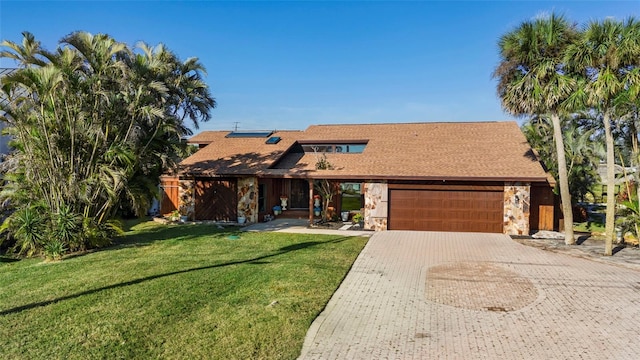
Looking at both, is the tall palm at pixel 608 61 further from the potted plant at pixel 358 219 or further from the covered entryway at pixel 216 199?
the covered entryway at pixel 216 199

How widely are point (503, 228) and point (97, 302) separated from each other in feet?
49.1

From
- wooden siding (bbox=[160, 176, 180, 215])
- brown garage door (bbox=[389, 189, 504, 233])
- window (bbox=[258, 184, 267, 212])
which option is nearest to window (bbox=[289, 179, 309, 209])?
window (bbox=[258, 184, 267, 212])

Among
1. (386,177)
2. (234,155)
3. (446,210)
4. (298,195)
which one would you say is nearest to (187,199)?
(234,155)

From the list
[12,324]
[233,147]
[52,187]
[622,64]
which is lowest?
[12,324]

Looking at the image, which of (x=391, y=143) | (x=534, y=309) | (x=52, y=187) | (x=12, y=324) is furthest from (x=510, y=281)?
(x=52, y=187)

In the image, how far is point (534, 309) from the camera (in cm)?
794

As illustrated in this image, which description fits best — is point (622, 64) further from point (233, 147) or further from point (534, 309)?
point (233, 147)

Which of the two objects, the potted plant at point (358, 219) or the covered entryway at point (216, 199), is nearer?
the potted plant at point (358, 219)

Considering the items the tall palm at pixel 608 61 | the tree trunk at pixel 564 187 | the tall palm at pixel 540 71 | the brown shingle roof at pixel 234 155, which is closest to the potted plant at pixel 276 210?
the brown shingle roof at pixel 234 155

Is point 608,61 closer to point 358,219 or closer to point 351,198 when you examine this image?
point 358,219

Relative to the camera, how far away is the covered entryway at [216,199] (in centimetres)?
1991

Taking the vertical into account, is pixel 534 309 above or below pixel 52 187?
below

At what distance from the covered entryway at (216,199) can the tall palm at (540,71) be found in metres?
13.0

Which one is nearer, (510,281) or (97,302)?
(97,302)
